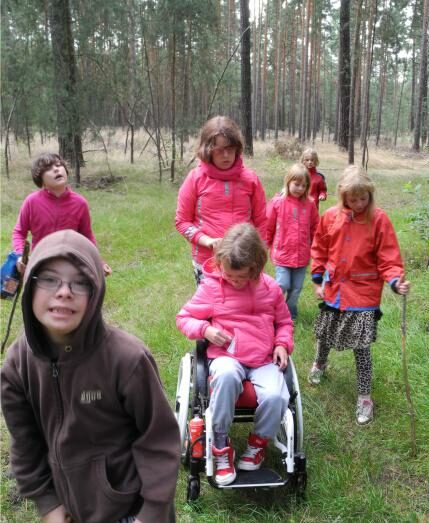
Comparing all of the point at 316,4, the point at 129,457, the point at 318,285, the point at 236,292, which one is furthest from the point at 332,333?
the point at 316,4

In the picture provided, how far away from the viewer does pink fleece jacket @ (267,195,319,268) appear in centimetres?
472

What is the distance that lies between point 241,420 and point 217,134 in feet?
5.89

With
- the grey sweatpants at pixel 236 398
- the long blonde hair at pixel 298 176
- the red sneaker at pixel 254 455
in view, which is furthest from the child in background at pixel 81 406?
the long blonde hair at pixel 298 176

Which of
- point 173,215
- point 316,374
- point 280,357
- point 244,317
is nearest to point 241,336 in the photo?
point 244,317

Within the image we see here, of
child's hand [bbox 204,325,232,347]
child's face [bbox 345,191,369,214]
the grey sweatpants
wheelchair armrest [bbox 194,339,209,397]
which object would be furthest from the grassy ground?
child's face [bbox 345,191,369,214]

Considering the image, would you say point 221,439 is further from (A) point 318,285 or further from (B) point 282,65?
(B) point 282,65

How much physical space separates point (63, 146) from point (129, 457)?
13475 millimetres

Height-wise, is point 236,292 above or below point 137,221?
above

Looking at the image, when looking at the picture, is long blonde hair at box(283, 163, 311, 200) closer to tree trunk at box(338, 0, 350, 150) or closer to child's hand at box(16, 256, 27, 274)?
child's hand at box(16, 256, 27, 274)

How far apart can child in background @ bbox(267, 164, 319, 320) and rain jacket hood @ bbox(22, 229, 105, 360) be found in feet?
11.3

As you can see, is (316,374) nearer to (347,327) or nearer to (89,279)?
(347,327)

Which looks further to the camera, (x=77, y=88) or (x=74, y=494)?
(x=77, y=88)

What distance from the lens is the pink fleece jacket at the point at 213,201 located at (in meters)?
3.40

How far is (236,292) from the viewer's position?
111 inches
